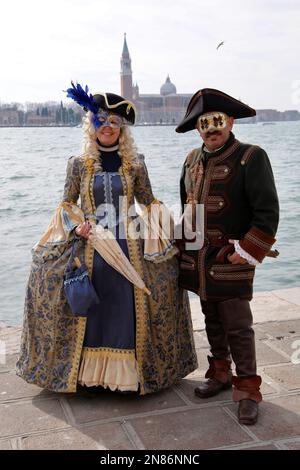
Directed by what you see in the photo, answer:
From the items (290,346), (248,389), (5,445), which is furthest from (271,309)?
(5,445)

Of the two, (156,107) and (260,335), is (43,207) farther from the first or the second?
(156,107)

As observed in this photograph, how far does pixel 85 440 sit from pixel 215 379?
0.84 m

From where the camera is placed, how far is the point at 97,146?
3.42 meters

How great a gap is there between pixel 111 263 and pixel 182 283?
0.40 m

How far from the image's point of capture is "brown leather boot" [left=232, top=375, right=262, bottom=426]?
3082 mm

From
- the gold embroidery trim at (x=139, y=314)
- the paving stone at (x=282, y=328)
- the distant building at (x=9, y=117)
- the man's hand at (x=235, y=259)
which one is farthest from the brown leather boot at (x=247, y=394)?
the distant building at (x=9, y=117)

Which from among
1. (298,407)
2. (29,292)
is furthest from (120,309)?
(298,407)

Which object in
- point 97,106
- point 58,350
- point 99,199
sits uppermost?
point 97,106

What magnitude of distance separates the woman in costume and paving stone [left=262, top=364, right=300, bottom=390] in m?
0.59

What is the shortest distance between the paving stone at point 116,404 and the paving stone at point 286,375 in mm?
610

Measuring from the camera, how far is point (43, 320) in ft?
10.9

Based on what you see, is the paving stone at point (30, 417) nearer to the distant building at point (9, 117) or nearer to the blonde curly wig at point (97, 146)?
the blonde curly wig at point (97, 146)

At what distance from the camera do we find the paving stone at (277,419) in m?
2.93

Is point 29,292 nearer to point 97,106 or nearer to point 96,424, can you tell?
point 96,424
